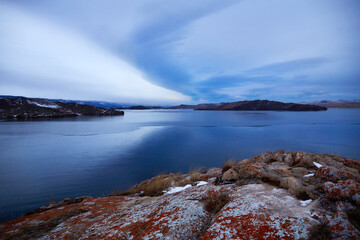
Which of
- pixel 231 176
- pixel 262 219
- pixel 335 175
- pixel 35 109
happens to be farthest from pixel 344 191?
pixel 35 109

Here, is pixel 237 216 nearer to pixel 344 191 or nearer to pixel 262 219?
pixel 262 219

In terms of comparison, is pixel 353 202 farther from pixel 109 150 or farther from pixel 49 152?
pixel 49 152

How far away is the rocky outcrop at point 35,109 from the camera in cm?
6994

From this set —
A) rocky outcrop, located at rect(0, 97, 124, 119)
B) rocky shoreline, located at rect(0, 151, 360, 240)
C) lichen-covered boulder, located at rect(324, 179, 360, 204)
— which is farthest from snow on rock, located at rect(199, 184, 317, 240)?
rocky outcrop, located at rect(0, 97, 124, 119)

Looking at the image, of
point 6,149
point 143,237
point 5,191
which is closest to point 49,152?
point 6,149

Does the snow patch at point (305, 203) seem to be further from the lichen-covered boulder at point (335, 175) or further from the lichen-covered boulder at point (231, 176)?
the lichen-covered boulder at point (231, 176)

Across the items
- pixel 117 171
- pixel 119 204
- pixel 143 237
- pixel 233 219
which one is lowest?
pixel 117 171

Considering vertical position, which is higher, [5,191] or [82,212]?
[82,212]

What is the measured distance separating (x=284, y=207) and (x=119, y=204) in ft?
16.7

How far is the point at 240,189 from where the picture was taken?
4.65m

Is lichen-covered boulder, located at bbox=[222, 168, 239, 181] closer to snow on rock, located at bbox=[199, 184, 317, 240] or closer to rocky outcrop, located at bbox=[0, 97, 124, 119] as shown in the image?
snow on rock, located at bbox=[199, 184, 317, 240]

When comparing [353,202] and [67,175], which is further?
[67,175]

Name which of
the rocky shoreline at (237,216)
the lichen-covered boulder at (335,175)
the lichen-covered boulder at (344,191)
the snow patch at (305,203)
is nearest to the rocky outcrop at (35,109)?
the rocky shoreline at (237,216)

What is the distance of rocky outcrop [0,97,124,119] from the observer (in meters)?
69.9
